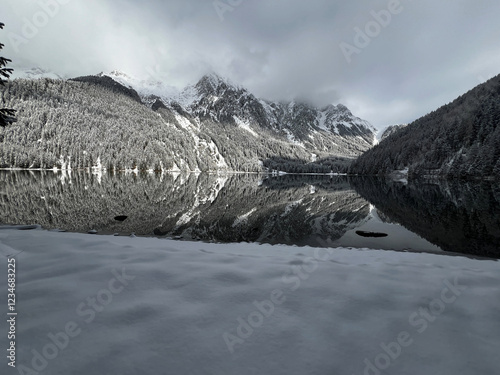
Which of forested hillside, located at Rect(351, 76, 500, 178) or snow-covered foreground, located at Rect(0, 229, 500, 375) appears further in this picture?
forested hillside, located at Rect(351, 76, 500, 178)

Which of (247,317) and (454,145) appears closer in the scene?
(247,317)

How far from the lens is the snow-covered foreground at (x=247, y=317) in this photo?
3.20m

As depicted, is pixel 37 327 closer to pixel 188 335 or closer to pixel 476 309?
pixel 188 335

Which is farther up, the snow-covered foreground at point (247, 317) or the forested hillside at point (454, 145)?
the forested hillside at point (454, 145)

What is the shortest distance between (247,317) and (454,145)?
13161 cm

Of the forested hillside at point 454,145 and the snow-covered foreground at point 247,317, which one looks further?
the forested hillside at point 454,145

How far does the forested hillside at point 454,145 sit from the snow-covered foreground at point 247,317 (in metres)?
94.8

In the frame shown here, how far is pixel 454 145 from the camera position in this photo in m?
104

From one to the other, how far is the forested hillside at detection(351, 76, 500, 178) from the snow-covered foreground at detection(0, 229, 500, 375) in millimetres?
94763

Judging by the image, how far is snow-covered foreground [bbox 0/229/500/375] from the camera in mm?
3201

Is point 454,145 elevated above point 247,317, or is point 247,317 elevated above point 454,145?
point 454,145

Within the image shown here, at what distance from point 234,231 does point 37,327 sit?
12544mm

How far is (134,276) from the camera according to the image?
599cm

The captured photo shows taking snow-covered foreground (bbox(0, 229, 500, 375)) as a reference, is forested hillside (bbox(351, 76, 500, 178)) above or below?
above
